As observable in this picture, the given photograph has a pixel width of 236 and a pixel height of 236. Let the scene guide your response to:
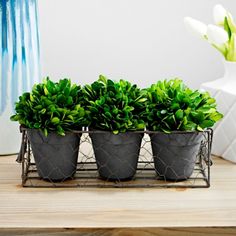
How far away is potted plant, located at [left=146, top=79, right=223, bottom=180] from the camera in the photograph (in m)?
0.86

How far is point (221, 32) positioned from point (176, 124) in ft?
0.69

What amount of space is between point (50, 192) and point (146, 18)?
2.38ft

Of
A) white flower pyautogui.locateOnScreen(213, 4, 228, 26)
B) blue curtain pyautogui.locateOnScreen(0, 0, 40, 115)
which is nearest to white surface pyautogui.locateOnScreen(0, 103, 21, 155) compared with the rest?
blue curtain pyautogui.locateOnScreen(0, 0, 40, 115)

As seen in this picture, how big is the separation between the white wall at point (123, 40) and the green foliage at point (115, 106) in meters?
0.60

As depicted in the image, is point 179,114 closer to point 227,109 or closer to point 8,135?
point 227,109

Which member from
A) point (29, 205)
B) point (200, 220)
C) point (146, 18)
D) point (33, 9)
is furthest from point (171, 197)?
point (146, 18)

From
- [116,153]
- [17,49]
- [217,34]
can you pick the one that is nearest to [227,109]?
[217,34]

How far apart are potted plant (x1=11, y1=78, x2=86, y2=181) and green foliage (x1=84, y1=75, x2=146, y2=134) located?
18mm

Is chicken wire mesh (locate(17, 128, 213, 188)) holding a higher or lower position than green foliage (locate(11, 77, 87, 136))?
lower

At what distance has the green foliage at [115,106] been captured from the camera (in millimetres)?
851

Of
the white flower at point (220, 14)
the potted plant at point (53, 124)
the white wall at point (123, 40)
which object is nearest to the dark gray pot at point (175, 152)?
the potted plant at point (53, 124)

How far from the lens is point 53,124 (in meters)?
0.85

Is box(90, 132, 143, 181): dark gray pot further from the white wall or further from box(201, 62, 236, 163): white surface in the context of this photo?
the white wall

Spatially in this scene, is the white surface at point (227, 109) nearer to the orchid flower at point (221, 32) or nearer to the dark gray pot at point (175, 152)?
the orchid flower at point (221, 32)
